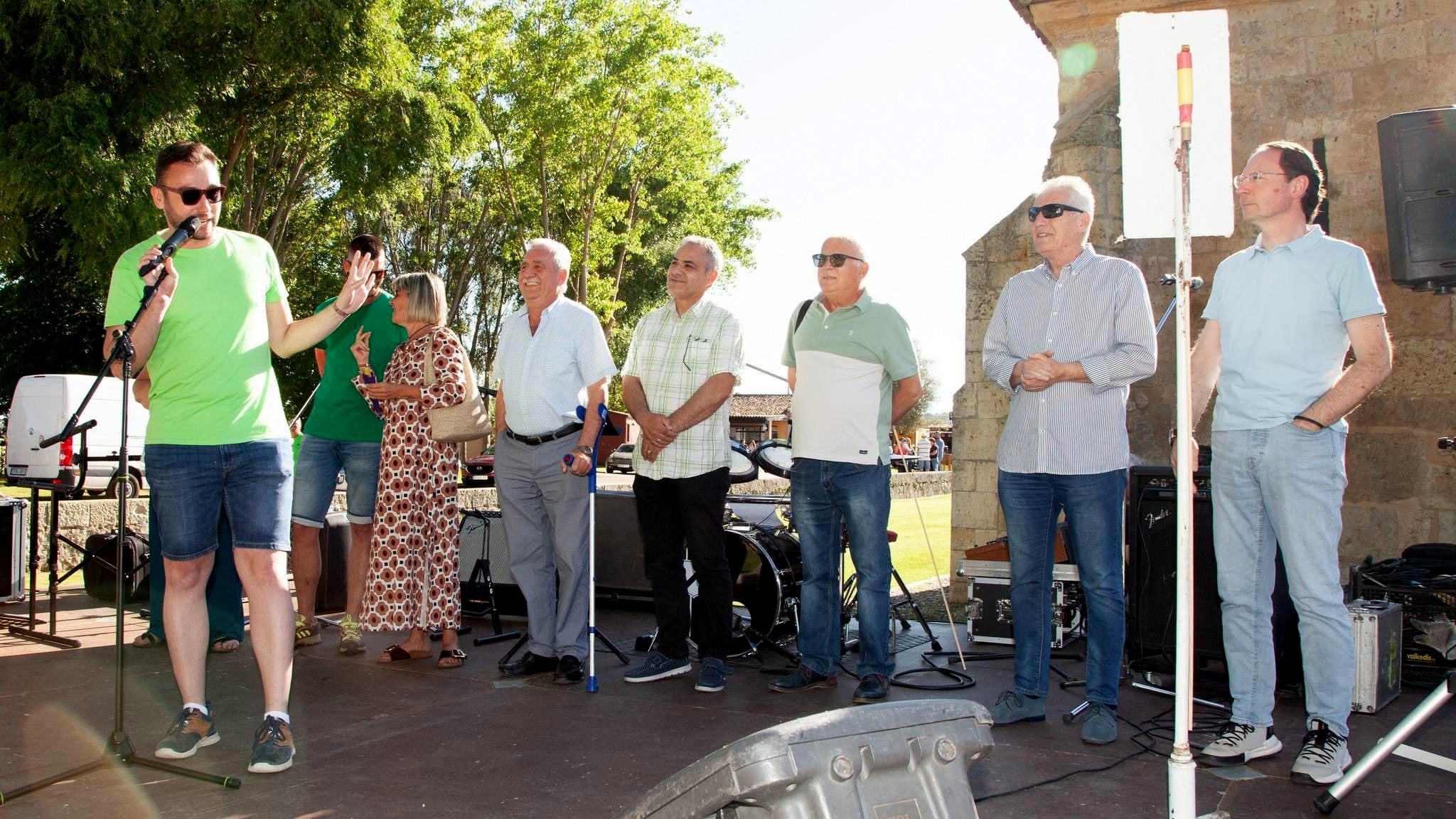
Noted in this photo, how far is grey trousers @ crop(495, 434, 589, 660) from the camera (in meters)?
5.50

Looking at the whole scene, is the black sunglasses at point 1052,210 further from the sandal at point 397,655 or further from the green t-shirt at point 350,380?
the sandal at point 397,655

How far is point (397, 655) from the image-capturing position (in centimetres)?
590

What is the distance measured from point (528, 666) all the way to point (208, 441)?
2.33 m

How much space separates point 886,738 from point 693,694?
352 cm

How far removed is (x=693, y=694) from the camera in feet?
16.9

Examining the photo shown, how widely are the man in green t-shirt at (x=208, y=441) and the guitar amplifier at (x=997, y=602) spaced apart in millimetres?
4123

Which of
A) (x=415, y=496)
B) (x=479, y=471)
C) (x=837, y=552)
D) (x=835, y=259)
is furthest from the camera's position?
(x=479, y=471)

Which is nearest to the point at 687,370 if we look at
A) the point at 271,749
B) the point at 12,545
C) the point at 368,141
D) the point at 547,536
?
the point at 547,536

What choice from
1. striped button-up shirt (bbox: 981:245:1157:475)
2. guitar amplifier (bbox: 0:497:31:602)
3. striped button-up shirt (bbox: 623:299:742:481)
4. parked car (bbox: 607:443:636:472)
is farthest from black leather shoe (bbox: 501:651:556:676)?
parked car (bbox: 607:443:636:472)

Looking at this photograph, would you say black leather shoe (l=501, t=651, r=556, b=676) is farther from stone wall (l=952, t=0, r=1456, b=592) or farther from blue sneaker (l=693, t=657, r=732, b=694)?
stone wall (l=952, t=0, r=1456, b=592)

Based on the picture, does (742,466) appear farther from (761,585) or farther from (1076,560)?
(1076,560)

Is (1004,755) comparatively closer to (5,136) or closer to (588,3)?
(5,136)

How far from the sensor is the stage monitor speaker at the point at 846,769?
163 cm

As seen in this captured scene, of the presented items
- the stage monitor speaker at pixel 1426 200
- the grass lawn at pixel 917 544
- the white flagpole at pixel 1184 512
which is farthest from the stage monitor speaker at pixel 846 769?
the stage monitor speaker at pixel 1426 200
